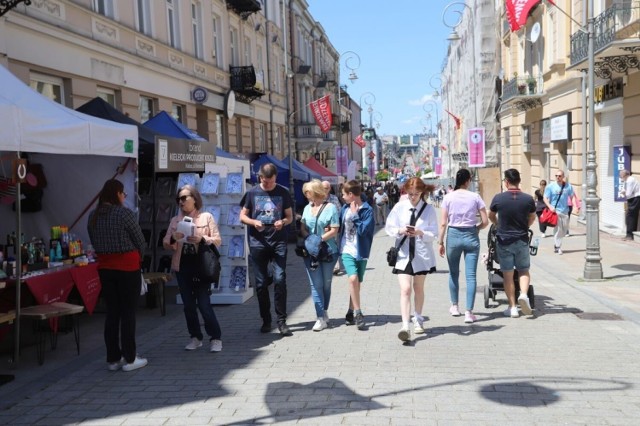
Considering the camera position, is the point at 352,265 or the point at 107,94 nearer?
the point at 352,265

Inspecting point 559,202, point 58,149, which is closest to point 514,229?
point 58,149

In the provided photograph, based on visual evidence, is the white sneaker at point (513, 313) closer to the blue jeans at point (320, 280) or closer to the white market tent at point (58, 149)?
the blue jeans at point (320, 280)

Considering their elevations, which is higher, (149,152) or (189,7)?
(189,7)

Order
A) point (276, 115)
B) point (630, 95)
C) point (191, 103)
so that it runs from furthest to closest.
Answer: point (276, 115) < point (191, 103) < point (630, 95)

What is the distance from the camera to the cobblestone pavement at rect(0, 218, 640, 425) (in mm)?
4430

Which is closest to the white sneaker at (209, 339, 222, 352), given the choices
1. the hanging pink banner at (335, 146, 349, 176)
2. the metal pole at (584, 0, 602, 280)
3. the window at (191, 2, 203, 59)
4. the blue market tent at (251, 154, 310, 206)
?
the metal pole at (584, 0, 602, 280)

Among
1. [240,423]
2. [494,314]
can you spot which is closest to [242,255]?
[494,314]

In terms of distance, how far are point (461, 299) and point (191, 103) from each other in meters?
12.8

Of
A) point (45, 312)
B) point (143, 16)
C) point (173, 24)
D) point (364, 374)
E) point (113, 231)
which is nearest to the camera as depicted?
point (364, 374)

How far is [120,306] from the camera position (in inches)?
219

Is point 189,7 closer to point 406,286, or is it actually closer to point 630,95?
point 630,95

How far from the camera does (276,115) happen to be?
30688 mm

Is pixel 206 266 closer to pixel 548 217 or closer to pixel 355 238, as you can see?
pixel 355 238

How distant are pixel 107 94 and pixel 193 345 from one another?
377 inches
